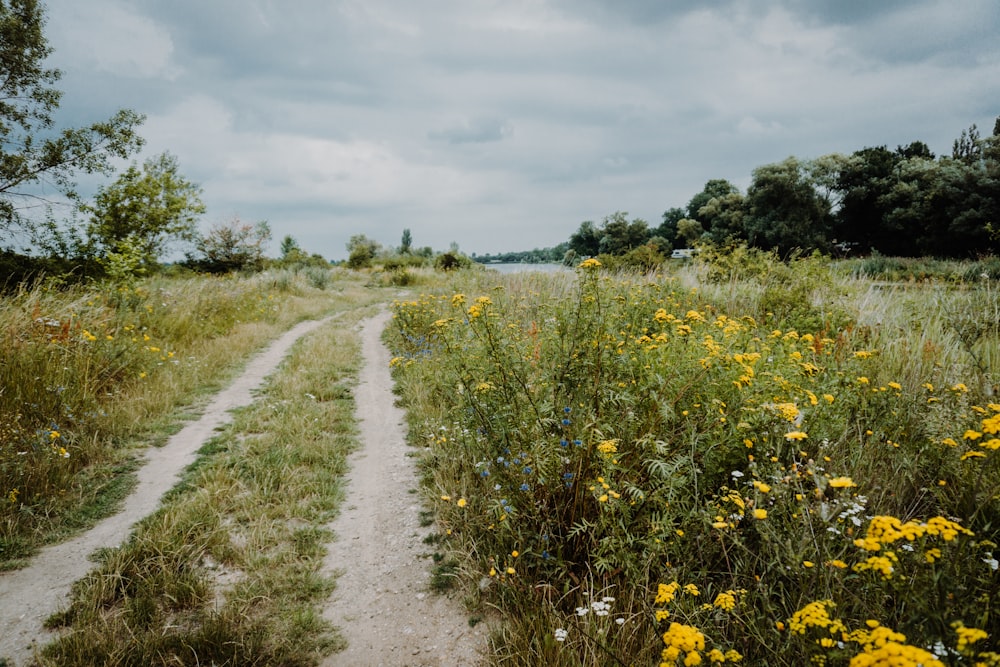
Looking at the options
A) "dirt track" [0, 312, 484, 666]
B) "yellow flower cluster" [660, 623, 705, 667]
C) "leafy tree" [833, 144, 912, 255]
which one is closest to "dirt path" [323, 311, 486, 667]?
"dirt track" [0, 312, 484, 666]

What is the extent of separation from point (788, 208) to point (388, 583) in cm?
4548

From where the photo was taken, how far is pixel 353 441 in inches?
216

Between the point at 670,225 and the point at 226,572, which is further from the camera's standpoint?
the point at 670,225

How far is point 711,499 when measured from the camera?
296 centimetres

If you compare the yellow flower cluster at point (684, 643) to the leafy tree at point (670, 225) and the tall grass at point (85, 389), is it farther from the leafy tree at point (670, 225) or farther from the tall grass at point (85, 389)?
the leafy tree at point (670, 225)

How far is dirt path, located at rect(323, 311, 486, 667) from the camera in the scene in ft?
8.65

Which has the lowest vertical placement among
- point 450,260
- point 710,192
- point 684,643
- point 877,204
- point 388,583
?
point 388,583

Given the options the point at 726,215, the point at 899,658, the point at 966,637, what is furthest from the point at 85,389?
the point at 726,215

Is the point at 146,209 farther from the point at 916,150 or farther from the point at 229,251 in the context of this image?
the point at 916,150

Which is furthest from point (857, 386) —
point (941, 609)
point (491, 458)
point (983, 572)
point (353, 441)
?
point (353, 441)

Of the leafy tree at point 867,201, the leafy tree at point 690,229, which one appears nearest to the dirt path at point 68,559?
the leafy tree at point 867,201

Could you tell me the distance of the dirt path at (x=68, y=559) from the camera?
2629 mm

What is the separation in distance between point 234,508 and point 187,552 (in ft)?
2.25

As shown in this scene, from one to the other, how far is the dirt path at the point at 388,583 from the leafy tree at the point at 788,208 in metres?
41.3
